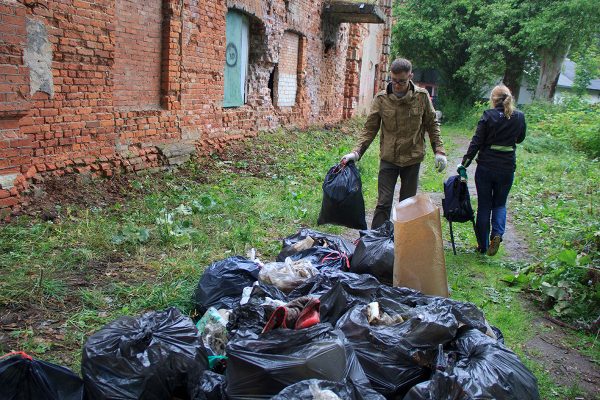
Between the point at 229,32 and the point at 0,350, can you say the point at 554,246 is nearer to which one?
the point at 0,350

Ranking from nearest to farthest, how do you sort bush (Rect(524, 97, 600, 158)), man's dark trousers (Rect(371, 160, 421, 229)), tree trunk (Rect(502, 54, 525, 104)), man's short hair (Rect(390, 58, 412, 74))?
man's short hair (Rect(390, 58, 412, 74))
man's dark trousers (Rect(371, 160, 421, 229))
bush (Rect(524, 97, 600, 158))
tree trunk (Rect(502, 54, 525, 104))

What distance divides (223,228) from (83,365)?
10.3ft

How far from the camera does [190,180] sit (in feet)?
25.1

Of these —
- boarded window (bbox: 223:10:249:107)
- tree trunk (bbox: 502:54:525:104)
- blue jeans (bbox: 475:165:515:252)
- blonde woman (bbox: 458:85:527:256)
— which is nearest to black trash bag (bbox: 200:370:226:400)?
blonde woman (bbox: 458:85:527:256)

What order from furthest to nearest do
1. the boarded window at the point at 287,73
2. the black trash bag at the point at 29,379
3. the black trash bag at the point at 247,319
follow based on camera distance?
the boarded window at the point at 287,73 < the black trash bag at the point at 247,319 < the black trash bag at the point at 29,379

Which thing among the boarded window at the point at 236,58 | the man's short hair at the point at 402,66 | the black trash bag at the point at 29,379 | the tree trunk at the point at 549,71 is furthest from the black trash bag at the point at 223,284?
the tree trunk at the point at 549,71

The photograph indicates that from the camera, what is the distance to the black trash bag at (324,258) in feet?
13.2

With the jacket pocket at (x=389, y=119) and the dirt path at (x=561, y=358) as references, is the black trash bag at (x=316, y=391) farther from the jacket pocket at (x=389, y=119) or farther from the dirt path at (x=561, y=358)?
the jacket pocket at (x=389, y=119)

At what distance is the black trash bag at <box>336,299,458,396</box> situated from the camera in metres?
2.61

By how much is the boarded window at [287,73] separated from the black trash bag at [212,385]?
10.2 metres

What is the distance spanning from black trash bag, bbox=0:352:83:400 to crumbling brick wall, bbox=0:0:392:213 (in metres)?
3.37

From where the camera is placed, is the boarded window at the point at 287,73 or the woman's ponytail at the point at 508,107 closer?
the woman's ponytail at the point at 508,107

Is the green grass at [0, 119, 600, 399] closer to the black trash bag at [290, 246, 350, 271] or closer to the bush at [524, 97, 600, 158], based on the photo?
the black trash bag at [290, 246, 350, 271]

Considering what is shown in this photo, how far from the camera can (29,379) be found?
2.22 meters
